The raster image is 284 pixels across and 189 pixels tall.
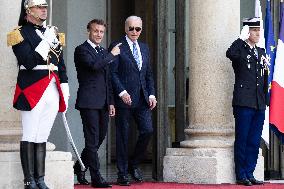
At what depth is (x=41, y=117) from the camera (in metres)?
8.99

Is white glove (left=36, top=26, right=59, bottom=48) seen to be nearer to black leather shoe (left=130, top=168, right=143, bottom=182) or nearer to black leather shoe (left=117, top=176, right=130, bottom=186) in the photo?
black leather shoe (left=117, top=176, right=130, bottom=186)

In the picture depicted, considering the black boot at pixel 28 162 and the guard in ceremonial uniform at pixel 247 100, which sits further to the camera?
the guard in ceremonial uniform at pixel 247 100

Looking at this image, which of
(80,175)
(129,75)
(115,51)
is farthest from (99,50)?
(80,175)

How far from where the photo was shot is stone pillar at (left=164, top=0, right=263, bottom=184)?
38.7 feet

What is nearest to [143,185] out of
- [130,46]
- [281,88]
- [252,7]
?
[130,46]

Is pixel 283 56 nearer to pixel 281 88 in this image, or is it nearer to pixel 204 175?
pixel 281 88

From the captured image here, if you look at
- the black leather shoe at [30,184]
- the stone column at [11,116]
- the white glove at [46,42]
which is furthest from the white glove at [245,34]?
the black leather shoe at [30,184]

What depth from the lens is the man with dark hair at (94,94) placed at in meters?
10.5

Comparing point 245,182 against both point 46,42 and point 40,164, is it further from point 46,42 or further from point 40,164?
point 46,42

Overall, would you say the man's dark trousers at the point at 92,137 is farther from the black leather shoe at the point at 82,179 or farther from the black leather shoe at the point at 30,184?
the black leather shoe at the point at 30,184

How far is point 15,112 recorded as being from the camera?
9.62m

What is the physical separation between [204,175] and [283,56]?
2.09 meters

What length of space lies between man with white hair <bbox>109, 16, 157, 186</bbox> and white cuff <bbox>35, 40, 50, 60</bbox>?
7.28ft

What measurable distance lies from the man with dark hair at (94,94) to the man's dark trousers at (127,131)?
420 millimetres
